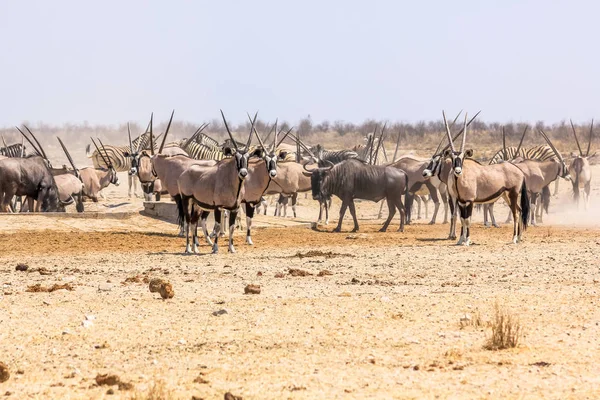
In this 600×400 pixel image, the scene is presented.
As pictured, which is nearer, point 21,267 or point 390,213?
point 21,267

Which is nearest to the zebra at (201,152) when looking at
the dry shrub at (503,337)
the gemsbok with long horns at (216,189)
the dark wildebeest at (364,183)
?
the dark wildebeest at (364,183)

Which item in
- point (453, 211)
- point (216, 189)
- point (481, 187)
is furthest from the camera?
point (453, 211)

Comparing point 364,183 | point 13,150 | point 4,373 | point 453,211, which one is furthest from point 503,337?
point 13,150

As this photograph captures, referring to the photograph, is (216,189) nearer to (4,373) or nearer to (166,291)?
(166,291)

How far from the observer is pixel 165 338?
8500 millimetres

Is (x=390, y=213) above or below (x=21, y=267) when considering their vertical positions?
A: above

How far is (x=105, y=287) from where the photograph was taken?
11.5 metres

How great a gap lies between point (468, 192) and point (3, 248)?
7655mm

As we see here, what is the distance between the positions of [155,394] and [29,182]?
17970 mm

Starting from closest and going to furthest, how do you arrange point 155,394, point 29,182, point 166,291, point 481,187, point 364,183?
point 155,394 < point 166,291 < point 481,187 < point 29,182 < point 364,183

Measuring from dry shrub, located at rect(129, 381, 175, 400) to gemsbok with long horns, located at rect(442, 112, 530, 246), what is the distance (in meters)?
11.9

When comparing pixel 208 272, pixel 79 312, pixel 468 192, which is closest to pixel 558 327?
pixel 79 312

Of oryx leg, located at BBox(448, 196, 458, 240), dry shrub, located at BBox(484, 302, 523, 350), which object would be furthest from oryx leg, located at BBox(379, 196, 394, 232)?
dry shrub, located at BBox(484, 302, 523, 350)

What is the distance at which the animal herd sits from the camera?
1670cm
